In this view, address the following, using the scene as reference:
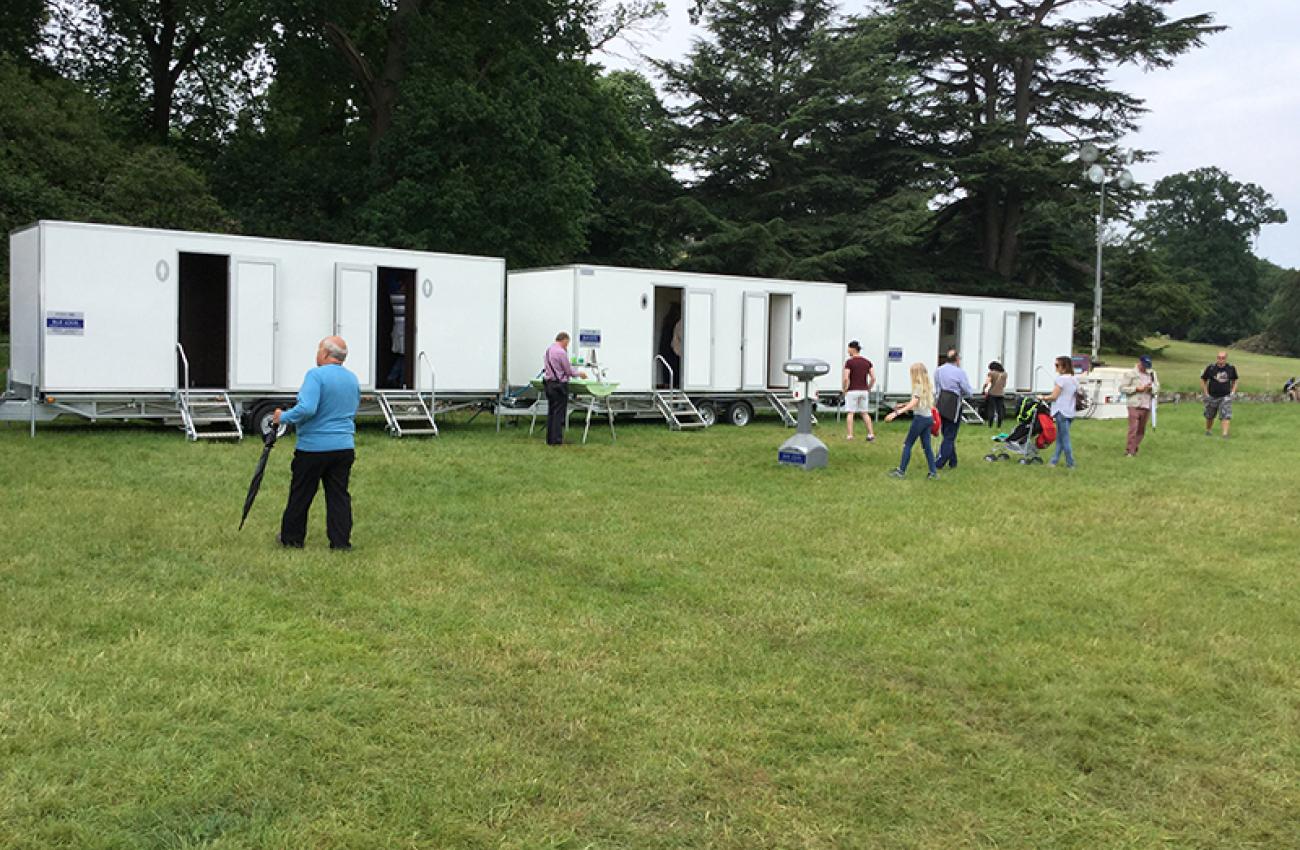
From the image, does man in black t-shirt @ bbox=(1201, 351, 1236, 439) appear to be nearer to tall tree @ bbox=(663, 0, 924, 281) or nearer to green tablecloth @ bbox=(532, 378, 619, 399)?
green tablecloth @ bbox=(532, 378, 619, 399)

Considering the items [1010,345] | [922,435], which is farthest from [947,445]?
[1010,345]

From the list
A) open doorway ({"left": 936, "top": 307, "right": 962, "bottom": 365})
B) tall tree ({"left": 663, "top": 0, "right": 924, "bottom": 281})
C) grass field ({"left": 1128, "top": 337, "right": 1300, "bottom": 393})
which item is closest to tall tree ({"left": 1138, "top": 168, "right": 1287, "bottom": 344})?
grass field ({"left": 1128, "top": 337, "right": 1300, "bottom": 393})

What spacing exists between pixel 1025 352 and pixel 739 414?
7931 mm

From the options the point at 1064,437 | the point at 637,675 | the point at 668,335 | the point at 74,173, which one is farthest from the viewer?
the point at 74,173

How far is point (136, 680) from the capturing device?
4.90 metres

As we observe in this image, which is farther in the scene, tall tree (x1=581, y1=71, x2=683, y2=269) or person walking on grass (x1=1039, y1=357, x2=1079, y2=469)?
tall tree (x1=581, y1=71, x2=683, y2=269)

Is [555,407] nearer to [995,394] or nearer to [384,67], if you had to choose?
[995,394]

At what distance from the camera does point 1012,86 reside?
40656mm

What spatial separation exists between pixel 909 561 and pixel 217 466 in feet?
24.4

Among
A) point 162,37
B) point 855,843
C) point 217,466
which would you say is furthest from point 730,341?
point 162,37

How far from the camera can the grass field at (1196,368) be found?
1449 inches

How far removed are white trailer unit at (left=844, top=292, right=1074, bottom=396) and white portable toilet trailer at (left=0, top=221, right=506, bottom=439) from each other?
7.86m

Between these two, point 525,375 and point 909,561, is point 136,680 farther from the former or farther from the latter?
point 525,375

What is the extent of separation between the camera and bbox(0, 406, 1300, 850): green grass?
3852mm
